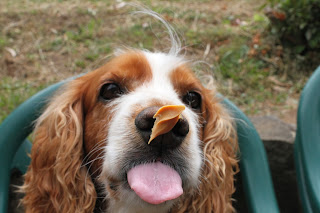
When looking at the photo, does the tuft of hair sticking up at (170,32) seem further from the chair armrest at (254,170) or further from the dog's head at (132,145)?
the chair armrest at (254,170)

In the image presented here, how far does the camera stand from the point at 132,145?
1.59 meters

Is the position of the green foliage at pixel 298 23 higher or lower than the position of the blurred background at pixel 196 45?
higher

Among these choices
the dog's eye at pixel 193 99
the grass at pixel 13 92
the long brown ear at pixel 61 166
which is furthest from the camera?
the grass at pixel 13 92

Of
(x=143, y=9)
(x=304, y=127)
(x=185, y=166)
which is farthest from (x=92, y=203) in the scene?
(x=304, y=127)

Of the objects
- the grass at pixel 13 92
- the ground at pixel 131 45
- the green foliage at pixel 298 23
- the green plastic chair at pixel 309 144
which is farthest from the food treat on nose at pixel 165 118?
the green foliage at pixel 298 23

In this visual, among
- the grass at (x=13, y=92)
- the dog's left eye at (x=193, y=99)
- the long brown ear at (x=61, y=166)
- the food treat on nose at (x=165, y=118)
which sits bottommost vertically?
the grass at (x=13, y=92)

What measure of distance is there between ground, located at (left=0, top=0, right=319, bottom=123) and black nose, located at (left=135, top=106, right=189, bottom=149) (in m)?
2.04

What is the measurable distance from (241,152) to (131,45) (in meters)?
2.26

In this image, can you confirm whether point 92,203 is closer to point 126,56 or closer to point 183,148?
point 183,148

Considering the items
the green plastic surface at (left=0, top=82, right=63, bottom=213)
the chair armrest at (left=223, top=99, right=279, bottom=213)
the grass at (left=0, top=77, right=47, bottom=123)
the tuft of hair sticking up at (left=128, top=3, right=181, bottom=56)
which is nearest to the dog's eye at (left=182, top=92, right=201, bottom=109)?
the tuft of hair sticking up at (left=128, top=3, right=181, bottom=56)

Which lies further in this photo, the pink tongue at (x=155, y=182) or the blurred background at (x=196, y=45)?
the blurred background at (x=196, y=45)

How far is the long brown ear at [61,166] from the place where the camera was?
192 centimetres

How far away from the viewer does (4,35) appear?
177 inches

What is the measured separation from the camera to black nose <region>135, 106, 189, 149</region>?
1.52m
